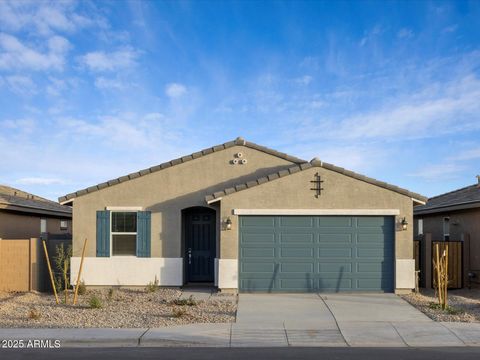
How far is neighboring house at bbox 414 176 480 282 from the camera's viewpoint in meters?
16.0

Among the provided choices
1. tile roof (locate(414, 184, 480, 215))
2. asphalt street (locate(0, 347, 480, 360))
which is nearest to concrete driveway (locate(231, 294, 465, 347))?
asphalt street (locate(0, 347, 480, 360))

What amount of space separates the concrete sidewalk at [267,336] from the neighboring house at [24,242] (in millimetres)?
5718

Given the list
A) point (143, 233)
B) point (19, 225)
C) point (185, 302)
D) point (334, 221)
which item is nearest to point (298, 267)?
point (334, 221)

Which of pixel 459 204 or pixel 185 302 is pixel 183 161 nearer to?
pixel 185 302

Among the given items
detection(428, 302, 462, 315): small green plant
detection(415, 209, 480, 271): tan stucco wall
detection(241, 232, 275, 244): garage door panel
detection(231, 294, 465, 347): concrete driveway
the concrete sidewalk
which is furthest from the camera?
detection(415, 209, 480, 271): tan stucco wall

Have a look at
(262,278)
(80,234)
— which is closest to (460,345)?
(262,278)

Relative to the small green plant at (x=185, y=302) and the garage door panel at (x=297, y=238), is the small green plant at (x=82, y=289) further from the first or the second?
the garage door panel at (x=297, y=238)

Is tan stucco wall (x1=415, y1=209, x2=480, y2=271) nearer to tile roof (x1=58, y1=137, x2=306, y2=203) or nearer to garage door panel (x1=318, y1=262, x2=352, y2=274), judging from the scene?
garage door panel (x1=318, y1=262, x2=352, y2=274)

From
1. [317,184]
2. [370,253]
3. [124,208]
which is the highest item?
[317,184]

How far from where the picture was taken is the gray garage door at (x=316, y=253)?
14.4m

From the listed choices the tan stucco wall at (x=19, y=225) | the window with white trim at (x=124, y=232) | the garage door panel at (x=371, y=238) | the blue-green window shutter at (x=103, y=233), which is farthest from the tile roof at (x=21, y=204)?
the garage door panel at (x=371, y=238)

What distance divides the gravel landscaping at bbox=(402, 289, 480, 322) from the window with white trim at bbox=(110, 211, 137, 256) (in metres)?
7.86

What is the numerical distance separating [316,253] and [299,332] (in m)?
4.66

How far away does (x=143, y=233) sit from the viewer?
15281mm
